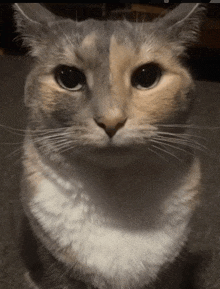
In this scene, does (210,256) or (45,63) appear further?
(210,256)

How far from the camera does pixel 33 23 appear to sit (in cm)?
63

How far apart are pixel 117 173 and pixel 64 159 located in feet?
0.35

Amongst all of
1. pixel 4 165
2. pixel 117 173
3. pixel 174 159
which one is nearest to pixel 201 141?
pixel 174 159

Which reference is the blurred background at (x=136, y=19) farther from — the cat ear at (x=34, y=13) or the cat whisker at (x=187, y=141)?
the cat whisker at (x=187, y=141)

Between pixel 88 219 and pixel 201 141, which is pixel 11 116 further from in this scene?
pixel 201 141

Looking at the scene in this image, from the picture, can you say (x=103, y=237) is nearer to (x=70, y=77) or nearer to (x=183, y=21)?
(x=70, y=77)

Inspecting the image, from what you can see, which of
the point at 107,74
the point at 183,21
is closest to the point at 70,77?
the point at 107,74

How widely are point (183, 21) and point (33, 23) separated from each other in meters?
0.28

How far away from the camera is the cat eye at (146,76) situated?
2.01 feet

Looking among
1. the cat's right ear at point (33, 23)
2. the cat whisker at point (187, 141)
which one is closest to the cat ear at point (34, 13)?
the cat's right ear at point (33, 23)

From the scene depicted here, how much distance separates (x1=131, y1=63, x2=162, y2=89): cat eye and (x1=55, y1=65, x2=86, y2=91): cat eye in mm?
94

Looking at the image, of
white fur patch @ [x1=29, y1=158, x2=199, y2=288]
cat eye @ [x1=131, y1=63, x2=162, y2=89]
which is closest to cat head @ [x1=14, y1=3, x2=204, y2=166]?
cat eye @ [x1=131, y1=63, x2=162, y2=89]

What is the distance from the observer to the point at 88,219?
0.70 m

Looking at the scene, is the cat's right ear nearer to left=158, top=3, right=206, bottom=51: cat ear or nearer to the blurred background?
the blurred background
